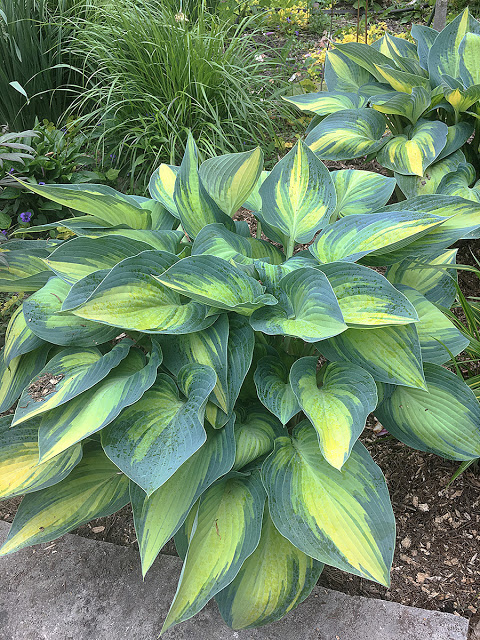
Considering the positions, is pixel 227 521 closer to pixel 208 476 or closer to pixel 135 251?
pixel 208 476

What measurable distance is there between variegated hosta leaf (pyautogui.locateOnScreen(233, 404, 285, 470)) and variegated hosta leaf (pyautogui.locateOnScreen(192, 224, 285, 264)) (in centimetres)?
40

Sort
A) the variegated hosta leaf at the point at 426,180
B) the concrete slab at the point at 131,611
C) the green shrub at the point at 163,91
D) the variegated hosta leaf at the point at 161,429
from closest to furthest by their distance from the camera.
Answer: the variegated hosta leaf at the point at 161,429, the concrete slab at the point at 131,611, the variegated hosta leaf at the point at 426,180, the green shrub at the point at 163,91

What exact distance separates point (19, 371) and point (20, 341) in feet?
0.32

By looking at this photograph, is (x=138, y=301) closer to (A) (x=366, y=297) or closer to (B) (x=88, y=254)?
(B) (x=88, y=254)

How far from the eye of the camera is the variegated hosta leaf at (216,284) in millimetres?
1144

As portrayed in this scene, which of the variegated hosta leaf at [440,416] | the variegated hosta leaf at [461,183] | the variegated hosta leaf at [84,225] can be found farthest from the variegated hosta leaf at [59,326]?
the variegated hosta leaf at [461,183]

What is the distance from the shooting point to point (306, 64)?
12.2 ft

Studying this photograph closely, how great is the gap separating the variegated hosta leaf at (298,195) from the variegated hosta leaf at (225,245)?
92 millimetres

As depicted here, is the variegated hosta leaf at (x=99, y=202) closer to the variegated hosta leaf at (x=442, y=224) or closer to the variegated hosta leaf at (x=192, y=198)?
the variegated hosta leaf at (x=192, y=198)

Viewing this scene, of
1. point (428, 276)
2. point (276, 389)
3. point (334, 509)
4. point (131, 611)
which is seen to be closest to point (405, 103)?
point (428, 276)

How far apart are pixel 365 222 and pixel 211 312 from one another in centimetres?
44

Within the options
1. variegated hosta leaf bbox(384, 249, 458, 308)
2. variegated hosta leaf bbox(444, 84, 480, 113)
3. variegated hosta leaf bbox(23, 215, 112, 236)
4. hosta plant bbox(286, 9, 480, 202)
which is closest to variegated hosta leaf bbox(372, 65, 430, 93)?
hosta plant bbox(286, 9, 480, 202)

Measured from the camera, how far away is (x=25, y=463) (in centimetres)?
130

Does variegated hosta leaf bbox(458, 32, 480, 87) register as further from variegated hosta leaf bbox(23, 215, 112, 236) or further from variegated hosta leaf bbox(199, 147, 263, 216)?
variegated hosta leaf bbox(23, 215, 112, 236)
